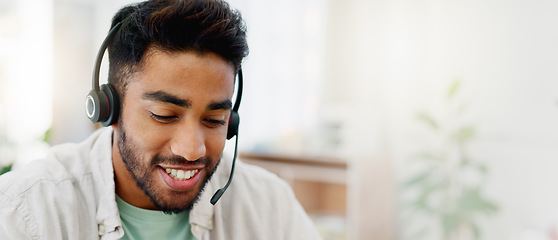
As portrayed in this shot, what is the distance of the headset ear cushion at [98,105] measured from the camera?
→ 1023mm

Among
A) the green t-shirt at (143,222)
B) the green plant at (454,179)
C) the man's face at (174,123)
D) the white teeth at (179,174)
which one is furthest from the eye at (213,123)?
the green plant at (454,179)

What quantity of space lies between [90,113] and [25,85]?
1744 mm

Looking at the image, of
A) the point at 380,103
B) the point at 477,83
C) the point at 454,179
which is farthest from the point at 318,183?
the point at 477,83

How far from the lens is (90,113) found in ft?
3.43

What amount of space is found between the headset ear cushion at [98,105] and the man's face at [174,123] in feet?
0.13

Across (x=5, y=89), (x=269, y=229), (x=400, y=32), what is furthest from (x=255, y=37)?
(x=269, y=229)

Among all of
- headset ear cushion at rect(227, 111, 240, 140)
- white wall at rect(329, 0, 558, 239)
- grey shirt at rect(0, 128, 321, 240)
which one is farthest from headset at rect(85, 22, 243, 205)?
white wall at rect(329, 0, 558, 239)

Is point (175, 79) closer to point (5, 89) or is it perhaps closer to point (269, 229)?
point (269, 229)

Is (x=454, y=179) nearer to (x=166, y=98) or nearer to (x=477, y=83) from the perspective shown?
(x=477, y=83)

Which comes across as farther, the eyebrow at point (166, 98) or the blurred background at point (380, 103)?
the blurred background at point (380, 103)

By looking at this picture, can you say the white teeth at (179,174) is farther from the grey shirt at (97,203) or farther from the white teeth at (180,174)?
the grey shirt at (97,203)

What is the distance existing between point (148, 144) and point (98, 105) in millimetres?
126

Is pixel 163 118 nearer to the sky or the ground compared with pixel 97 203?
nearer to the sky

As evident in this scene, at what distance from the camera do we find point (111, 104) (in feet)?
3.42
